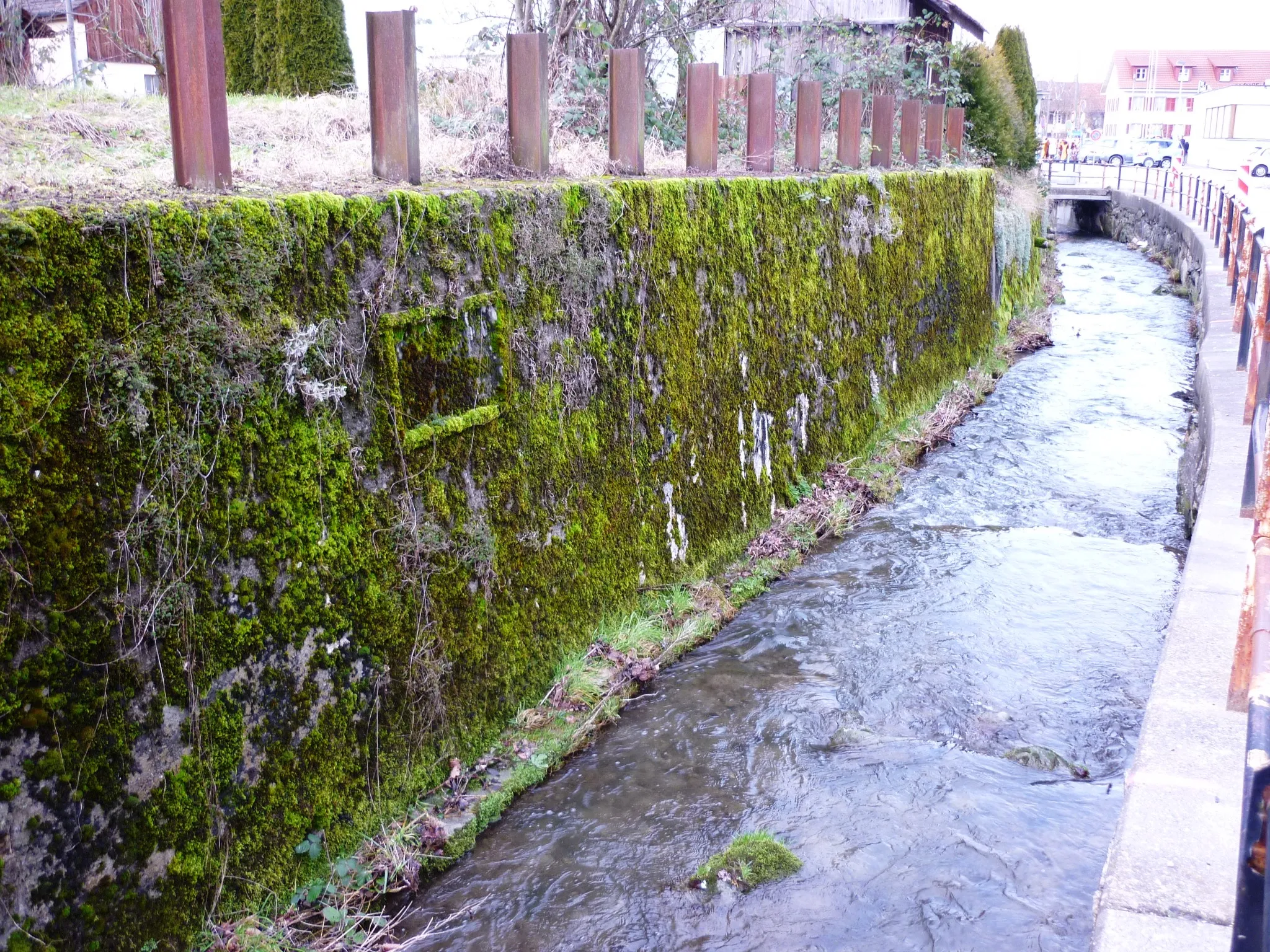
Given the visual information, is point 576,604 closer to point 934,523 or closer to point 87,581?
point 87,581

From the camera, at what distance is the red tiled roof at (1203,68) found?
82.8 metres

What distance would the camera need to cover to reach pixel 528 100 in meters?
4.93

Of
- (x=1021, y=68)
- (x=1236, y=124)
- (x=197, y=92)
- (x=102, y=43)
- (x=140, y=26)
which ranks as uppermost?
(x=1236, y=124)

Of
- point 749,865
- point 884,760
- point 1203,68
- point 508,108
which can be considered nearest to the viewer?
point 749,865

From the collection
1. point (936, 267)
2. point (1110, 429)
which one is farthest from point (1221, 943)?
point (936, 267)

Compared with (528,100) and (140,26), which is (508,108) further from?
(140,26)

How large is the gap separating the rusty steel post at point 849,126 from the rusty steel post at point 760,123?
150 centimetres

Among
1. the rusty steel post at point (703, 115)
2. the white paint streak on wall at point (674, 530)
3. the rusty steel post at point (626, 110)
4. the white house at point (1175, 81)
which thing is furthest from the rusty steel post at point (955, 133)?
the white house at point (1175, 81)

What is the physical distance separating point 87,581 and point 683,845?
7.08 feet

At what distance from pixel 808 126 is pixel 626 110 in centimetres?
283

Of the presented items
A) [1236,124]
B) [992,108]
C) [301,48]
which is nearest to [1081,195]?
[992,108]

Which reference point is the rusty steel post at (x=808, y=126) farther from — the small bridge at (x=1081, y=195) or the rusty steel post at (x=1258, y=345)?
the small bridge at (x=1081, y=195)

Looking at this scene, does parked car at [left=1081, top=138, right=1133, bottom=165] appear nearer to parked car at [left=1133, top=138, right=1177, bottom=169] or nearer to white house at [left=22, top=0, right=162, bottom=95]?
parked car at [left=1133, top=138, right=1177, bottom=169]

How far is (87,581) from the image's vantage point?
2.63 m
